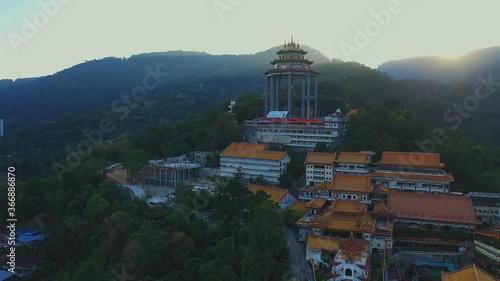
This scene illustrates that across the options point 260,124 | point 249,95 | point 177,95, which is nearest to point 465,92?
point 249,95

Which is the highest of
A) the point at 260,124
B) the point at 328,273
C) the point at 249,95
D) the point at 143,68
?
the point at 143,68

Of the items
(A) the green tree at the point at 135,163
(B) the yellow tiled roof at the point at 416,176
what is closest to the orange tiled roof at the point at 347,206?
(B) the yellow tiled roof at the point at 416,176

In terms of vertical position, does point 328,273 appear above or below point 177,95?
below

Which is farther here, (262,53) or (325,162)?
(262,53)

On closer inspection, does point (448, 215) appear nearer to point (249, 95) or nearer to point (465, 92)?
point (249, 95)

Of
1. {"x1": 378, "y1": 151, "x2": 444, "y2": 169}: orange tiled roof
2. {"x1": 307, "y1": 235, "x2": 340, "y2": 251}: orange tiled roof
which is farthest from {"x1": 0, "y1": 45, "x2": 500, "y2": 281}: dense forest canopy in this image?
{"x1": 378, "y1": 151, "x2": 444, "y2": 169}: orange tiled roof

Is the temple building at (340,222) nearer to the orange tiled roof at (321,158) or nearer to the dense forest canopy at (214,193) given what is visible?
the dense forest canopy at (214,193)

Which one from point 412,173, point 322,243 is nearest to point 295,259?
point 322,243

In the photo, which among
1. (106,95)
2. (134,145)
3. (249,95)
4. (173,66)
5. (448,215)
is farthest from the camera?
(173,66)
